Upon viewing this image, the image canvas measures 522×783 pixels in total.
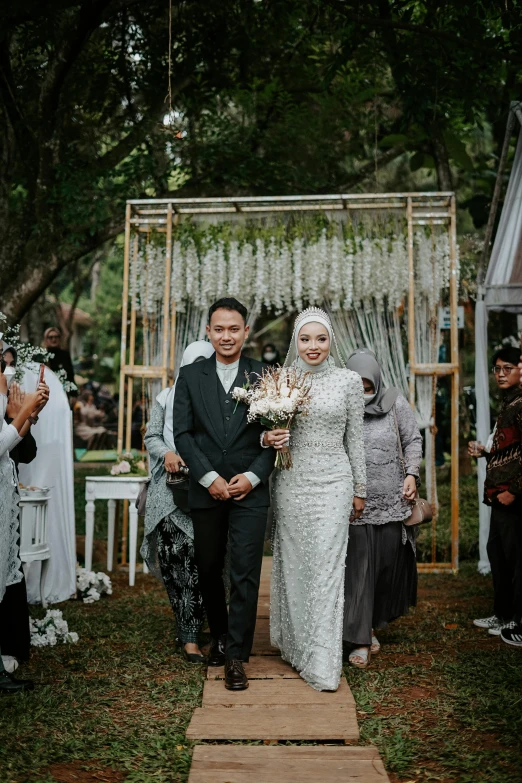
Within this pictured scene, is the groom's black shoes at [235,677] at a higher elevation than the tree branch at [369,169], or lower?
lower

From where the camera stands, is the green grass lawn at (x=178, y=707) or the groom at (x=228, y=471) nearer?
the green grass lawn at (x=178, y=707)

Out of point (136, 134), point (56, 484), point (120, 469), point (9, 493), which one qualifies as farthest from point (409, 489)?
point (136, 134)

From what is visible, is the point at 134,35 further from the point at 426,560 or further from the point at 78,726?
the point at 78,726

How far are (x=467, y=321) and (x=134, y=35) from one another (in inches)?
230

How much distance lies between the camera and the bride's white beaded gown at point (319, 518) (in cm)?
429

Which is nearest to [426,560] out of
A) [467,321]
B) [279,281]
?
[279,281]

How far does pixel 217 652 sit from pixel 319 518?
0.97 metres

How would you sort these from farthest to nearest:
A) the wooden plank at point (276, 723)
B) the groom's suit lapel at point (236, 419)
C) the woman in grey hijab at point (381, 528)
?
the woman in grey hijab at point (381, 528)
the groom's suit lapel at point (236, 419)
the wooden plank at point (276, 723)

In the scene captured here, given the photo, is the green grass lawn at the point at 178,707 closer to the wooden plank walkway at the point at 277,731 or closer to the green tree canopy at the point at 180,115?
the wooden plank walkway at the point at 277,731

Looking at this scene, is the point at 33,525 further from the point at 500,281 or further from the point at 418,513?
the point at 500,281

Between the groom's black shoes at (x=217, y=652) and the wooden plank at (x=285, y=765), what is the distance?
1165 millimetres

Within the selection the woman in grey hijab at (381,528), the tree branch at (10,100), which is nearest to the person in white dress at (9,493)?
the woman in grey hijab at (381,528)

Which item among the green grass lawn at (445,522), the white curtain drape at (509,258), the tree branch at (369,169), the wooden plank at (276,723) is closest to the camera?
the wooden plank at (276,723)

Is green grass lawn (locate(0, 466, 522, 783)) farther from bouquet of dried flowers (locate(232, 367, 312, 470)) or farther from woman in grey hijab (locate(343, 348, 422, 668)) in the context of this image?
bouquet of dried flowers (locate(232, 367, 312, 470))
